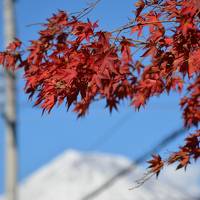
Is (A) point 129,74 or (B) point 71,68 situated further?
(A) point 129,74

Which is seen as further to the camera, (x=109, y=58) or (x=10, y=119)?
(x=10, y=119)

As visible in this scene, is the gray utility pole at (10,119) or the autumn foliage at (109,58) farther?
the gray utility pole at (10,119)

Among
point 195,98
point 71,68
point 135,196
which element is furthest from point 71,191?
point 71,68

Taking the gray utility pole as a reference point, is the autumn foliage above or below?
above

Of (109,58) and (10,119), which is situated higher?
(109,58)

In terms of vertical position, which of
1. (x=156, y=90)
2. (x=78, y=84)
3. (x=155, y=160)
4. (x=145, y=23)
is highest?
(x=145, y=23)

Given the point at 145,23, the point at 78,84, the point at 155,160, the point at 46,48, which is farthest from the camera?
the point at 46,48

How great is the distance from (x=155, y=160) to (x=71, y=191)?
28271mm

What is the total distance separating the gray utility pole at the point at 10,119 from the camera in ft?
37.9

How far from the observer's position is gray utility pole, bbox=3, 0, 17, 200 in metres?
11.6

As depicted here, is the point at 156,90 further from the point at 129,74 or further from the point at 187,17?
the point at 187,17

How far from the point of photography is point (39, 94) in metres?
4.22

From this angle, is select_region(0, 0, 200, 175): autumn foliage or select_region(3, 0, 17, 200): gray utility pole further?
select_region(3, 0, 17, 200): gray utility pole

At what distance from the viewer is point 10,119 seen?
1173 cm
